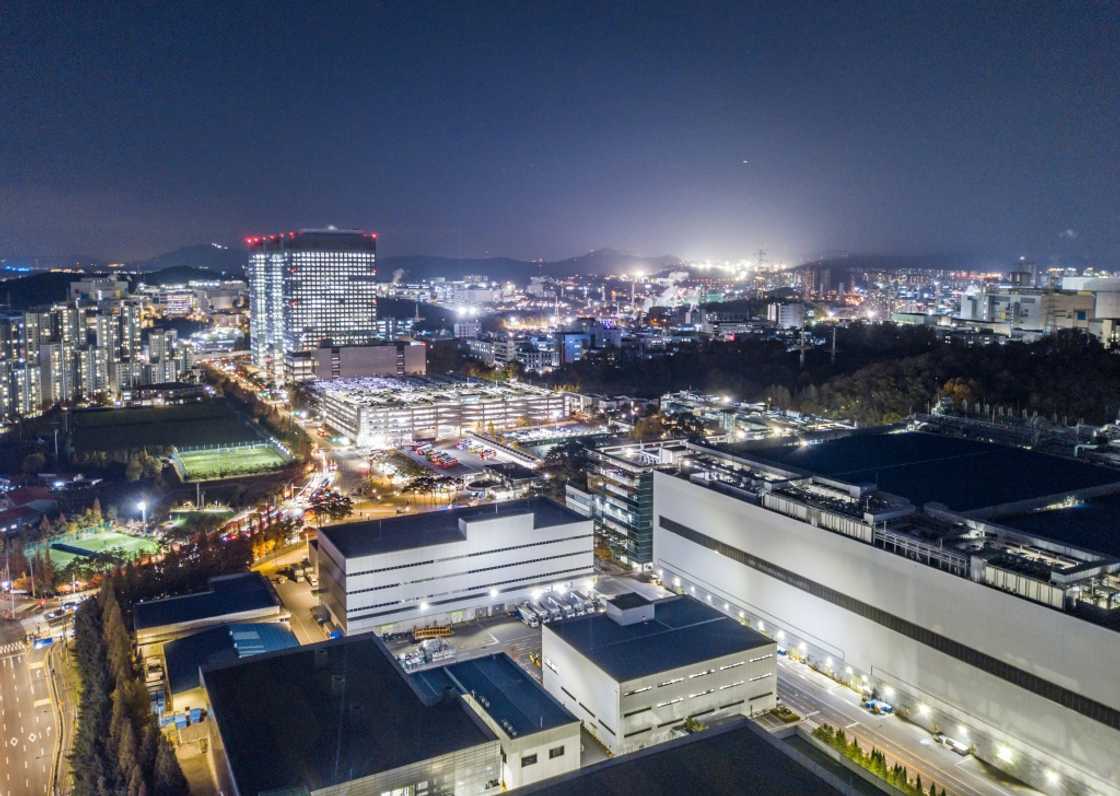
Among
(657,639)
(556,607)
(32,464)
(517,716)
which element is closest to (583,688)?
(657,639)

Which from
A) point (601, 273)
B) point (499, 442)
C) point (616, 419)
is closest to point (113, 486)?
point (499, 442)

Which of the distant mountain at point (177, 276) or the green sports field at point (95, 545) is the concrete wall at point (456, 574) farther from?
the distant mountain at point (177, 276)

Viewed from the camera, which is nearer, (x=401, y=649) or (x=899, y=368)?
(x=401, y=649)

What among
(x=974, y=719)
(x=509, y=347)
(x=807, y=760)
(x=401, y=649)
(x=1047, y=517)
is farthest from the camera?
(x=509, y=347)

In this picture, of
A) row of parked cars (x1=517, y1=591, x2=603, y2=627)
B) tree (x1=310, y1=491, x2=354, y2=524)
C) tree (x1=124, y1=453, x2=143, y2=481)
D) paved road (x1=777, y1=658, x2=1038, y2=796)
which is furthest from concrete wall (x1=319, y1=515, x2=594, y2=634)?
tree (x1=124, y1=453, x2=143, y2=481)

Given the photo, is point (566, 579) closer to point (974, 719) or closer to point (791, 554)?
point (791, 554)

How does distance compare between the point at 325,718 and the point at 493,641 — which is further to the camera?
the point at 493,641

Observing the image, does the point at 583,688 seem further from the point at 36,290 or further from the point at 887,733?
the point at 36,290
